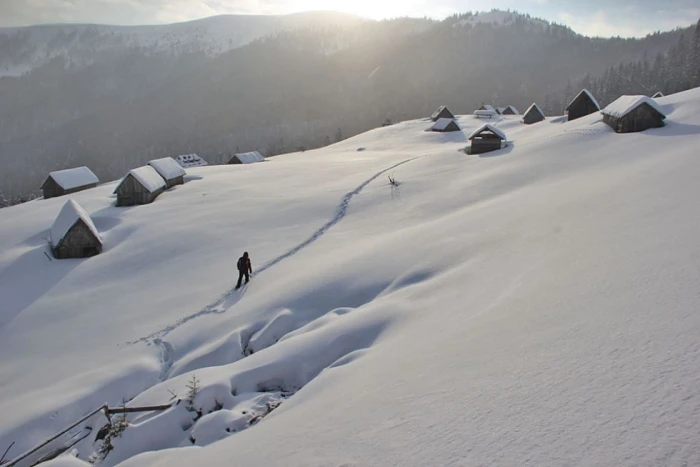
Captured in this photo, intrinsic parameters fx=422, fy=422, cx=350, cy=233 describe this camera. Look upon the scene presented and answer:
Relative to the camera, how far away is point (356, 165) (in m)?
39.3

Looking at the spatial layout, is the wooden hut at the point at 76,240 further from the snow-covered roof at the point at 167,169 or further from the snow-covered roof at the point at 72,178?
the snow-covered roof at the point at 72,178

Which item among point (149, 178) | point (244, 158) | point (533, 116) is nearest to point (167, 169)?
point (149, 178)

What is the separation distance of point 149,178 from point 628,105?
34207mm

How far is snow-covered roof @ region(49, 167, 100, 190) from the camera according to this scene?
41.9m

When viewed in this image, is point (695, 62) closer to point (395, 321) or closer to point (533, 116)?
Answer: point (533, 116)

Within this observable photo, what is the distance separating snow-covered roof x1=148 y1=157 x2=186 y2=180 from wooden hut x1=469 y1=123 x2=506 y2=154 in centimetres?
2556

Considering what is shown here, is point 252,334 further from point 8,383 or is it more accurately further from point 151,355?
point 8,383

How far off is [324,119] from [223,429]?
540 ft

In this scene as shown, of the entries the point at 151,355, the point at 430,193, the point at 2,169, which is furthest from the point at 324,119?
the point at 151,355

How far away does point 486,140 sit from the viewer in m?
36.6

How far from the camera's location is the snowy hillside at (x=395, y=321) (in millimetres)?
4453

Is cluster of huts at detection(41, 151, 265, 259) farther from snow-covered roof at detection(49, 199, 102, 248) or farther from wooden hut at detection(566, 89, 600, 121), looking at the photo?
wooden hut at detection(566, 89, 600, 121)

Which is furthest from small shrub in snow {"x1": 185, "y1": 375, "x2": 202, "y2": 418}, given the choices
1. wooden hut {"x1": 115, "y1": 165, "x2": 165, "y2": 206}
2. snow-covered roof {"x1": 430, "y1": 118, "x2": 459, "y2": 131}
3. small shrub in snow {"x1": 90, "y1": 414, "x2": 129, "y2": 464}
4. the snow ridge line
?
snow-covered roof {"x1": 430, "y1": 118, "x2": 459, "y2": 131}

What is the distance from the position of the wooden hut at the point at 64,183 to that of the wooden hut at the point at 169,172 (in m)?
12.7
